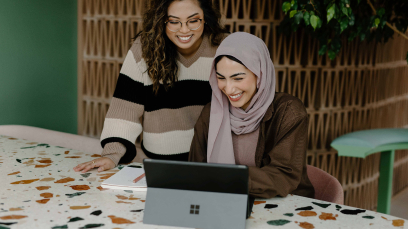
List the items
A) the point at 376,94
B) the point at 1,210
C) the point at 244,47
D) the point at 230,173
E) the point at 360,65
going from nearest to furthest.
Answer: the point at 230,173
the point at 1,210
the point at 244,47
the point at 360,65
the point at 376,94

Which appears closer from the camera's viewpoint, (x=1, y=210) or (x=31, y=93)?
(x=1, y=210)

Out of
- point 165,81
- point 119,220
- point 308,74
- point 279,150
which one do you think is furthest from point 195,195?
point 308,74

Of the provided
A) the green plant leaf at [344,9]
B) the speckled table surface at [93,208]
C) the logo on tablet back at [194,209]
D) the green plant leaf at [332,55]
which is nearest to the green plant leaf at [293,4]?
the green plant leaf at [344,9]

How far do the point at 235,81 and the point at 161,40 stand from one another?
18.6 inches

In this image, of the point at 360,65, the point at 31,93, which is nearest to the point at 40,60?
the point at 31,93

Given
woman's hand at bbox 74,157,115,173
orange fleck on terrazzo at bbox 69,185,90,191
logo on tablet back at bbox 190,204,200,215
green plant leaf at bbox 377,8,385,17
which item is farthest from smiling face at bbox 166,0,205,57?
green plant leaf at bbox 377,8,385,17

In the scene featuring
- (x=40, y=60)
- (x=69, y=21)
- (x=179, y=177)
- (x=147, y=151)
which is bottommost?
(x=147, y=151)

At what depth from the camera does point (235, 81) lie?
140 centimetres

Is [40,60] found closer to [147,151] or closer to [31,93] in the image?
[31,93]

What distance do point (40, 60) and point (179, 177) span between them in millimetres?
2233

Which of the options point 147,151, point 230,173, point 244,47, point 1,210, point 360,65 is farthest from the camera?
point 360,65

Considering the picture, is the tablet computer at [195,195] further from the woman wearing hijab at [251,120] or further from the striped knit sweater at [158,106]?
the striped knit sweater at [158,106]

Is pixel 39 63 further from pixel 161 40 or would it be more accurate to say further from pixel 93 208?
pixel 93 208

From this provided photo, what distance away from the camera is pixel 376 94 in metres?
3.19
